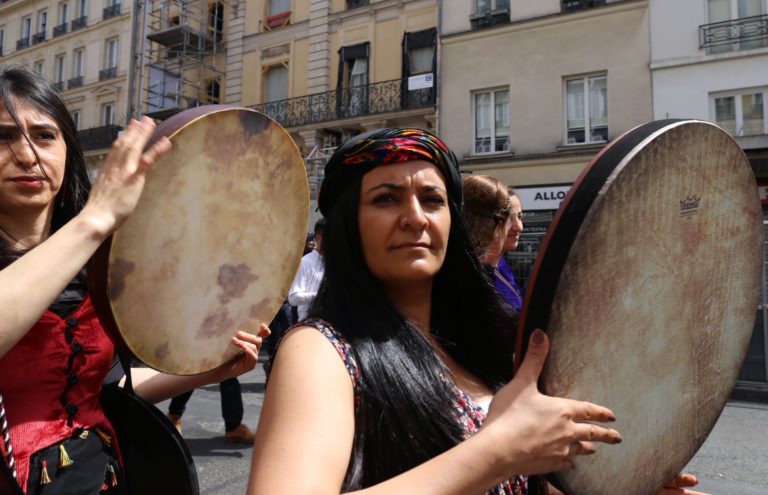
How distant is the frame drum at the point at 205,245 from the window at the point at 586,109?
13.9 metres

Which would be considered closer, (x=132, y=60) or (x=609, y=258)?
(x=609, y=258)

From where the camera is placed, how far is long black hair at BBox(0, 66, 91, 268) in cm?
138

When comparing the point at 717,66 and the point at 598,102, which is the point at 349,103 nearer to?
the point at 598,102

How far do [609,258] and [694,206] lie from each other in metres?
0.28

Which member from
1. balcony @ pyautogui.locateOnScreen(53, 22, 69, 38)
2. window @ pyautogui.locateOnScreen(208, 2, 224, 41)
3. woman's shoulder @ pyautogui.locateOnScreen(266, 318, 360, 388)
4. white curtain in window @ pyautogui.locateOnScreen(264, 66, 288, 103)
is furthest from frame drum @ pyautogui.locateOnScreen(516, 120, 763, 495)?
balcony @ pyautogui.locateOnScreen(53, 22, 69, 38)

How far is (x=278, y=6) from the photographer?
67.3 ft

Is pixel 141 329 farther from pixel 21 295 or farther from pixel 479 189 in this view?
pixel 479 189

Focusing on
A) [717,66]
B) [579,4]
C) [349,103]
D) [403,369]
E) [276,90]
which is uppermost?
[579,4]

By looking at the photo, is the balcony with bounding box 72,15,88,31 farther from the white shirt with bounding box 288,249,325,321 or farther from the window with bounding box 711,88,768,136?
the white shirt with bounding box 288,249,325,321

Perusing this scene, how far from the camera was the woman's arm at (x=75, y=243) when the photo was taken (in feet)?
3.26

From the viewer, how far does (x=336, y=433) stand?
0.95 m

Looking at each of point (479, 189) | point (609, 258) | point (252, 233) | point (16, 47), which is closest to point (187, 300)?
point (252, 233)

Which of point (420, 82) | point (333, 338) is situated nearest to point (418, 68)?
point (420, 82)

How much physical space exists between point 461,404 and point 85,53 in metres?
30.3
